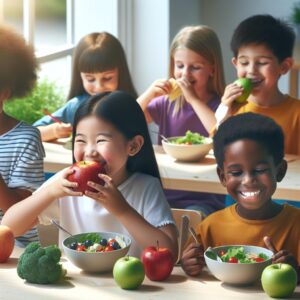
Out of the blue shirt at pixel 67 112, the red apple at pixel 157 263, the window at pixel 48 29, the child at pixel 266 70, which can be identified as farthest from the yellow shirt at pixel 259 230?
the window at pixel 48 29

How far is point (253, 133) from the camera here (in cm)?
203

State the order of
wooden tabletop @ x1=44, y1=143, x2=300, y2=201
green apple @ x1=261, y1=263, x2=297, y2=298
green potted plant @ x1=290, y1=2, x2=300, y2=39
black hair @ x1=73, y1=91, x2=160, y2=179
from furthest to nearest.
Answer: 1. green potted plant @ x1=290, y1=2, x2=300, y2=39
2. wooden tabletop @ x1=44, y1=143, x2=300, y2=201
3. black hair @ x1=73, y1=91, x2=160, y2=179
4. green apple @ x1=261, y1=263, x2=297, y2=298

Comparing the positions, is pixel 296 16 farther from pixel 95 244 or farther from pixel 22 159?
pixel 95 244

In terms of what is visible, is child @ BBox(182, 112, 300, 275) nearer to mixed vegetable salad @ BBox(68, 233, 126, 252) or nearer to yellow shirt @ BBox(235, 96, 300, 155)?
mixed vegetable salad @ BBox(68, 233, 126, 252)

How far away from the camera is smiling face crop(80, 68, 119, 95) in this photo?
3.51 metres

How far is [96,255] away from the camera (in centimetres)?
193

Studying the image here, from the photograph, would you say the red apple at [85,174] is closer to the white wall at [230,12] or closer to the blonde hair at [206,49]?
the blonde hair at [206,49]

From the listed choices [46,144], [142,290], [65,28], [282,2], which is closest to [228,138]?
[142,290]

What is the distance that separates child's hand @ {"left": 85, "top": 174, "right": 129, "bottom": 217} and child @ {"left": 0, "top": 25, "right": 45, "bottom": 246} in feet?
1.74

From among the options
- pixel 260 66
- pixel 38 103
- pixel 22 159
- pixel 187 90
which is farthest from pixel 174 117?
pixel 22 159

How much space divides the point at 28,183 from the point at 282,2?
3216 millimetres

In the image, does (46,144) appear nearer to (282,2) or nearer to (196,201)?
(196,201)

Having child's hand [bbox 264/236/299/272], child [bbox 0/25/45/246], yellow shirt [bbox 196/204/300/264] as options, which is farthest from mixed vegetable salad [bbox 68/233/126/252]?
child [bbox 0/25/45/246]

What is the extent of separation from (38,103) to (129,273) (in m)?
2.54
